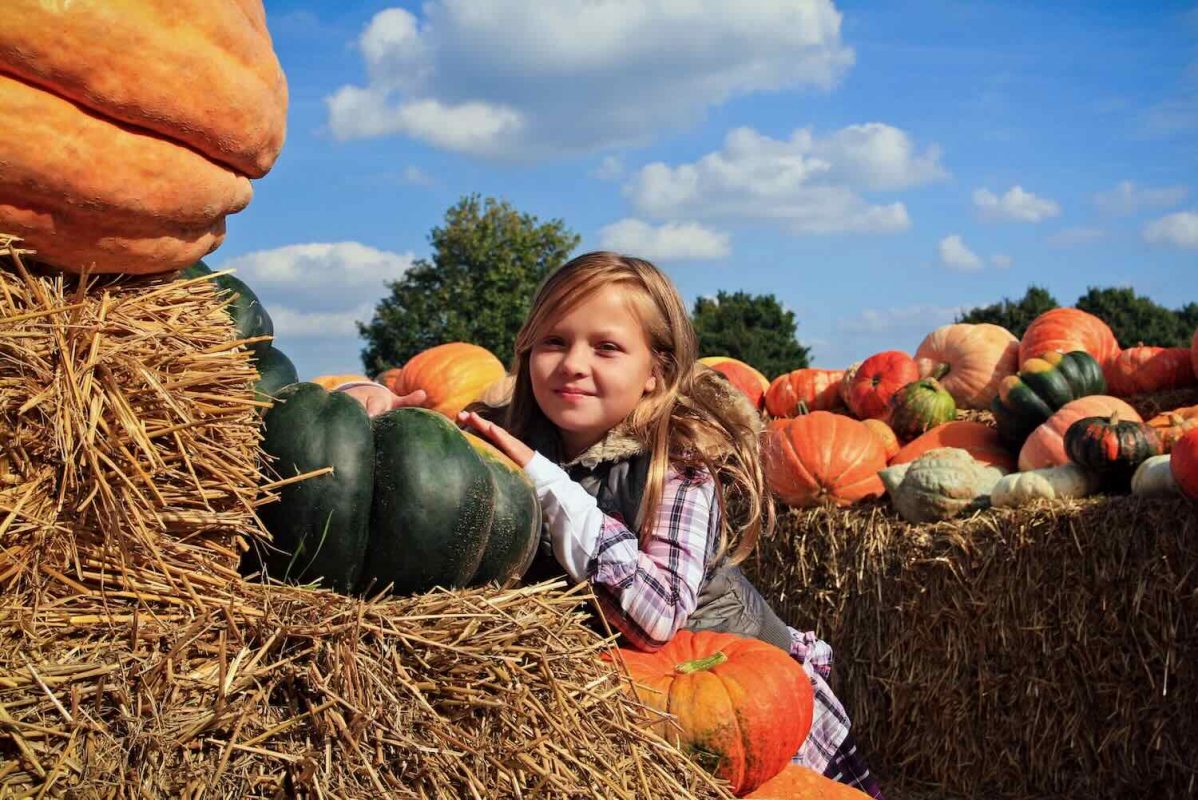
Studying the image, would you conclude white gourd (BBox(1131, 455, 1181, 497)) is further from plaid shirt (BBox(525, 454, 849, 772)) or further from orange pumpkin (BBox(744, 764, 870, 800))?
plaid shirt (BBox(525, 454, 849, 772))

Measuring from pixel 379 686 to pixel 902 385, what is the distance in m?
6.33

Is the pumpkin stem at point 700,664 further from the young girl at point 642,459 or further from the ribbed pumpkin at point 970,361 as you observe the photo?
the ribbed pumpkin at point 970,361

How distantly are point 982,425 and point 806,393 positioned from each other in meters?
1.50

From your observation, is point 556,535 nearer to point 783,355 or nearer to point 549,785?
point 549,785

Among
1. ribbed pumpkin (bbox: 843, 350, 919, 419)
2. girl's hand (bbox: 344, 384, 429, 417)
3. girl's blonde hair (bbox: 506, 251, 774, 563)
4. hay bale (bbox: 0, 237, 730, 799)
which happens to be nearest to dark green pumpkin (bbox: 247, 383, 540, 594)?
hay bale (bbox: 0, 237, 730, 799)

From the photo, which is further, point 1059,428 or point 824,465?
point 824,465

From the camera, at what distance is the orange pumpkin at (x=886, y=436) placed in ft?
22.4

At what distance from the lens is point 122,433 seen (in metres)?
1.70

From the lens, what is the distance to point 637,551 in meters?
2.32

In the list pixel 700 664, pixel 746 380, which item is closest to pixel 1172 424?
pixel 746 380

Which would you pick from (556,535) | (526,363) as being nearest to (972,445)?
(526,363)

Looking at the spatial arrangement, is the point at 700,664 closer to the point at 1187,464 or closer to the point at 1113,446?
the point at 1187,464

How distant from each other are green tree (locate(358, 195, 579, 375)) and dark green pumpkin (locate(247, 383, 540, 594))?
17.2 metres

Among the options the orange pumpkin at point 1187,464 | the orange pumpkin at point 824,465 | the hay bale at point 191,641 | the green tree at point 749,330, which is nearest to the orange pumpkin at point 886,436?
the orange pumpkin at point 824,465
